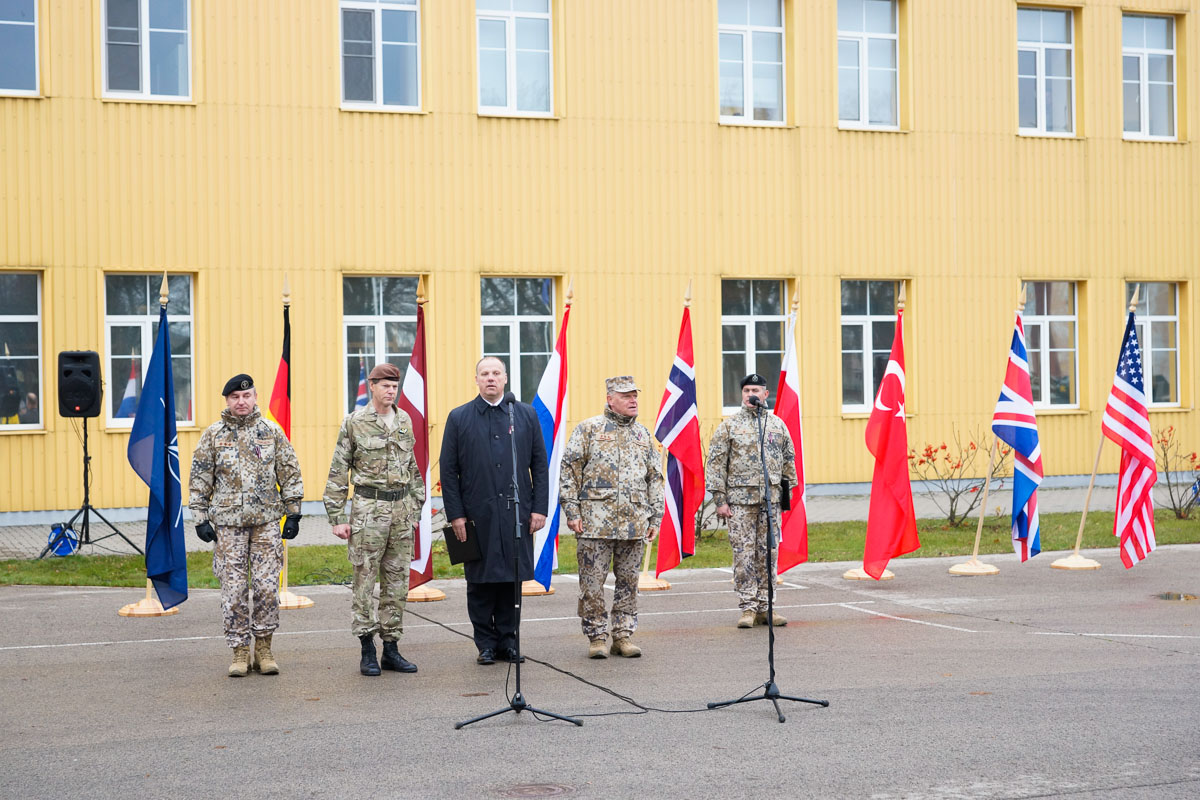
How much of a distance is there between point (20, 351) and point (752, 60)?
12276 mm

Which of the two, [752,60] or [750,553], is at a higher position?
[752,60]

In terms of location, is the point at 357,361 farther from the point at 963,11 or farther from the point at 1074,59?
the point at 1074,59

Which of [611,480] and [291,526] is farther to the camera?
[611,480]

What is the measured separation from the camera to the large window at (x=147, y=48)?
65.9 feet

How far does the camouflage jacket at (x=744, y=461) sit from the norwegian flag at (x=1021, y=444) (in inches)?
146

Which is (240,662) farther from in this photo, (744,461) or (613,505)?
(744,461)

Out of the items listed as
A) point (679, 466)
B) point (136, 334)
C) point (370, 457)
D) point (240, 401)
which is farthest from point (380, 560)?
point (136, 334)

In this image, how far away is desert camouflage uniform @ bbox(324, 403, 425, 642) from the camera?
30.2 feet

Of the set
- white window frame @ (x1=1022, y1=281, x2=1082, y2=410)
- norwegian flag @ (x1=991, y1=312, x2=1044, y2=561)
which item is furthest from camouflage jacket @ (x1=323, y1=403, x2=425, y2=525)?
white window frame @ (x1=1022, y1=281, x2=1082, y2=410)

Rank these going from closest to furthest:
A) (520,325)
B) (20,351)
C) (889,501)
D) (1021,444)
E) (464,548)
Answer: (464,548) → (889,501) → (1021,444) → (20,351) → (520,325)

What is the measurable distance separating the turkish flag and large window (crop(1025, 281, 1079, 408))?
12.0m

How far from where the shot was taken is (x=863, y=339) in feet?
78.0

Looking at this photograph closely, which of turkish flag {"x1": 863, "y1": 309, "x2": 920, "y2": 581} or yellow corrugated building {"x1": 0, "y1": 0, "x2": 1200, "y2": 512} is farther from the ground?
yellow corrugated building {"x1": 0, "y1": 0, "x2": 1200, "y2": 512}

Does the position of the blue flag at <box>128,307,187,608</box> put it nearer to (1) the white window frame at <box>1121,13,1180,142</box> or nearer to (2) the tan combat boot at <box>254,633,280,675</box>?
(2) the tan combat boot at <box>254,633,280,675</box>
